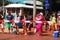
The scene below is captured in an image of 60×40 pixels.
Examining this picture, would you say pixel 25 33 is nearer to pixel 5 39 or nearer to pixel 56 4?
pixel 5 39

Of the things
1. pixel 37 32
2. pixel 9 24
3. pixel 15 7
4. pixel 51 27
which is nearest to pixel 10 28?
pixel 9 24

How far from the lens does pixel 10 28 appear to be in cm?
1894

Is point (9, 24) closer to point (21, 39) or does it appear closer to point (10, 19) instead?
point (10, 19)

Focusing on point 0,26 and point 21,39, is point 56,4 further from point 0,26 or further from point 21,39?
point 21,39

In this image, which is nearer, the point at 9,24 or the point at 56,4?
the point at 9,24

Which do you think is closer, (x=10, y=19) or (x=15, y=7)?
(x=10, y=19)

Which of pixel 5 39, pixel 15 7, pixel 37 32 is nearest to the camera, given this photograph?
pixel 5 39

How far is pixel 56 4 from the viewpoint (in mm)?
38031

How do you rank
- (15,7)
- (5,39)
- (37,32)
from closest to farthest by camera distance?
(5,39), (37,32), (15,7)

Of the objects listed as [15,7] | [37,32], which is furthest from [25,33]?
[15,7]

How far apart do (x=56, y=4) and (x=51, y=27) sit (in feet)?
59.0

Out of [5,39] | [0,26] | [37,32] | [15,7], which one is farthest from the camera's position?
[15,7]

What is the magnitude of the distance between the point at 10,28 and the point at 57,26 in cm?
340

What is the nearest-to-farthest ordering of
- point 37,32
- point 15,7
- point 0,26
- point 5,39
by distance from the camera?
point 5,39, point 37,32, point 0,26, point 15,7
